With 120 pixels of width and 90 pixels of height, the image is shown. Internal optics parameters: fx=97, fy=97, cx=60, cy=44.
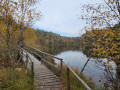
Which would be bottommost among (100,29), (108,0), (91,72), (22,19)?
(91,72)

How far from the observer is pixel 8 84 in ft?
14.8

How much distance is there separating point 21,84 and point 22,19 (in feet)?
13.1

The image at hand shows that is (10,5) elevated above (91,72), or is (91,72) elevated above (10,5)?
(10,5)

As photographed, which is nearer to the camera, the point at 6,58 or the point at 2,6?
the point at 2,6

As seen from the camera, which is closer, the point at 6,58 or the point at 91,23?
the point at 91,23

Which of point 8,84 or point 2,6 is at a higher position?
point 2,6

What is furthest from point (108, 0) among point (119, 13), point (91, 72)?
point (91, 72)

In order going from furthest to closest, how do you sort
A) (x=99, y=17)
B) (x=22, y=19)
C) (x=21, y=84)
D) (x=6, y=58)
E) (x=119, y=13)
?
(x=6, y=58) → (x=22, y=19) → (x=99, y=17) → (x=21, y=84) → (x=119, y=13)

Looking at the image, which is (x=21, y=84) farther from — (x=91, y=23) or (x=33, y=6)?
(x=33, y=6)

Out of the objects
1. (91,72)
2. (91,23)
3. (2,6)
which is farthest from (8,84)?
(91,72)

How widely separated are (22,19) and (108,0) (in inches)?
199

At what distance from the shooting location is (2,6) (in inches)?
193

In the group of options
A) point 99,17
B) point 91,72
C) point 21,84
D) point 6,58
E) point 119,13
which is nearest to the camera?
point 119,13

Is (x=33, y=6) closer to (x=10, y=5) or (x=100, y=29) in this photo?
(x=10, y=5)
